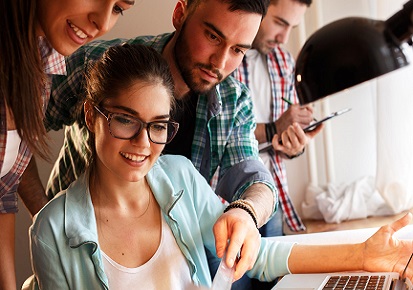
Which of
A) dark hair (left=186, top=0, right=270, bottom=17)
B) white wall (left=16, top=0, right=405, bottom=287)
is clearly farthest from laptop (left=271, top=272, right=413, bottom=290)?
white wall (left=16, top=0, right=405, bottom=287)

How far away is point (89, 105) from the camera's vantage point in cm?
153

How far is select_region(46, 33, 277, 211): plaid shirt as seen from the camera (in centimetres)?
176

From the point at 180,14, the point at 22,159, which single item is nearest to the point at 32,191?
the point at 22,159

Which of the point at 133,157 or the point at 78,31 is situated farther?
the point at 133,157

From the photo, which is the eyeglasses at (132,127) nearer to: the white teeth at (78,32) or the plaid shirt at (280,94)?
the white teeth at (78,32)

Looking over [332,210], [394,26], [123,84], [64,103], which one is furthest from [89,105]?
[332,210]

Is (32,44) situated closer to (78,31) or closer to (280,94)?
(78,31)

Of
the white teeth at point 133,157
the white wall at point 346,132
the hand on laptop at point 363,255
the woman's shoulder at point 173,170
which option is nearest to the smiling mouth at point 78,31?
the white teeth at point 133,157

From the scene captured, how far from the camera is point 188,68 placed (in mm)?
1757

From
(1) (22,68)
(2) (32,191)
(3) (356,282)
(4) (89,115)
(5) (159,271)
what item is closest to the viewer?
(1) (22,68)

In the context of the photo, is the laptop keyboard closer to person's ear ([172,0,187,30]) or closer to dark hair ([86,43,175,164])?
dark hair ([86,43,175,164])

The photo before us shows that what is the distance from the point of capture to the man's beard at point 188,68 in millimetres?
1732

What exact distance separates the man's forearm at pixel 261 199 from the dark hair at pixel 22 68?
22.6 inches

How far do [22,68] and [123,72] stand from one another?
0.37 m
